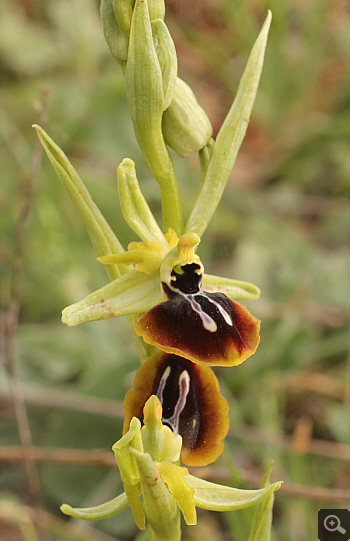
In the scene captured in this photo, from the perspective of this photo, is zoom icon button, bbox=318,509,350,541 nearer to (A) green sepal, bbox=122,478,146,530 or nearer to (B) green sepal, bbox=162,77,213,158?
(A) green sepal, bbox=122,478,146,530

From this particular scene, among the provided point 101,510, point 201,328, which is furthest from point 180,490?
point 201,328

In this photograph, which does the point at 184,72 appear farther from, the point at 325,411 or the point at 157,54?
the point at 157,54

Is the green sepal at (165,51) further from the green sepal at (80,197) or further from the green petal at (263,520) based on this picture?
the green petal at (263,520)

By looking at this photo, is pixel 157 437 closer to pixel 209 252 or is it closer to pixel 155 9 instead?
pixel 155 9

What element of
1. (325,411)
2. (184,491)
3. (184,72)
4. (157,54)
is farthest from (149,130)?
(184,72)

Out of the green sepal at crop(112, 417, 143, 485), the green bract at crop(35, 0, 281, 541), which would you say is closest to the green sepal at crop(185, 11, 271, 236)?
the green bract at crop(35, 0, 281, 541)

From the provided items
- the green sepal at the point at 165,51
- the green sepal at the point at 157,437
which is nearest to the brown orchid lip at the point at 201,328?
the green sepal at the point at 157,437
